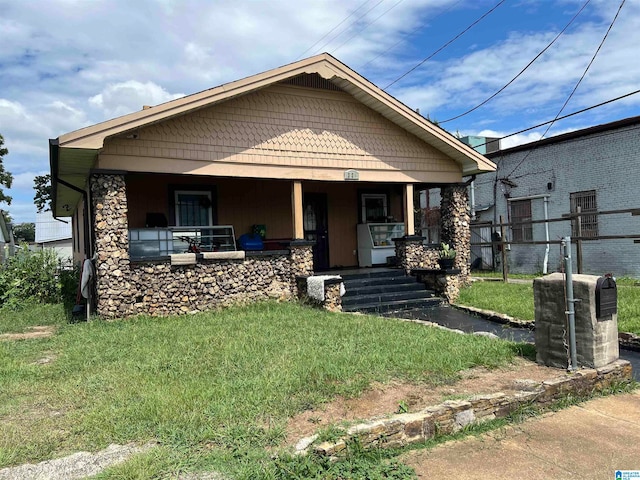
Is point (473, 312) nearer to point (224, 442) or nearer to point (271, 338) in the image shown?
point (271, 338)

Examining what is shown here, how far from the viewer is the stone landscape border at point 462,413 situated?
3.65m

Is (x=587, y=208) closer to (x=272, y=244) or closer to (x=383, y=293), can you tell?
(x=383, y=293)

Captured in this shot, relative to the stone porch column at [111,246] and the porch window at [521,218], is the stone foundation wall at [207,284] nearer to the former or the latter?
the stone porch column at [111,246]

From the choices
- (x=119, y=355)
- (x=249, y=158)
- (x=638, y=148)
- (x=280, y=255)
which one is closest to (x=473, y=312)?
(x=280, y=255)

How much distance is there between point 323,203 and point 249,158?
13.0ft

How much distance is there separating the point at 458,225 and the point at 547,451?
32.1 ft

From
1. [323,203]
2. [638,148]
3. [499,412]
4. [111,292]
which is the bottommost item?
[499,412]

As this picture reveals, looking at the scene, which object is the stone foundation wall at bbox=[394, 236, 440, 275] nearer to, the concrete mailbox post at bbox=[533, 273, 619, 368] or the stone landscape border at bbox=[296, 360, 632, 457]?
the concrete mailbox post at bbox=[533, 273, 619, 368]

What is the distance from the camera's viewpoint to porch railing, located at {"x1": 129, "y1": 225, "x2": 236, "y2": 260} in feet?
31.0

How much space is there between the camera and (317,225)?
13.8m

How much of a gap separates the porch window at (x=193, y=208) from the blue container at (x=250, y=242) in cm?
88

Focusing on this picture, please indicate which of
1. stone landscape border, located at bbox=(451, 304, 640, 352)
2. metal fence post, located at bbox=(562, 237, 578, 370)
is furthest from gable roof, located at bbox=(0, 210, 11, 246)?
metal fence post, located at bbox=(562, 237, 578, 370)

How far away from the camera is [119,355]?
20.8ft

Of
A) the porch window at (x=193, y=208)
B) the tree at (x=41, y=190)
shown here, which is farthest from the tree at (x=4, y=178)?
the porch window at (x=193, y=208)
